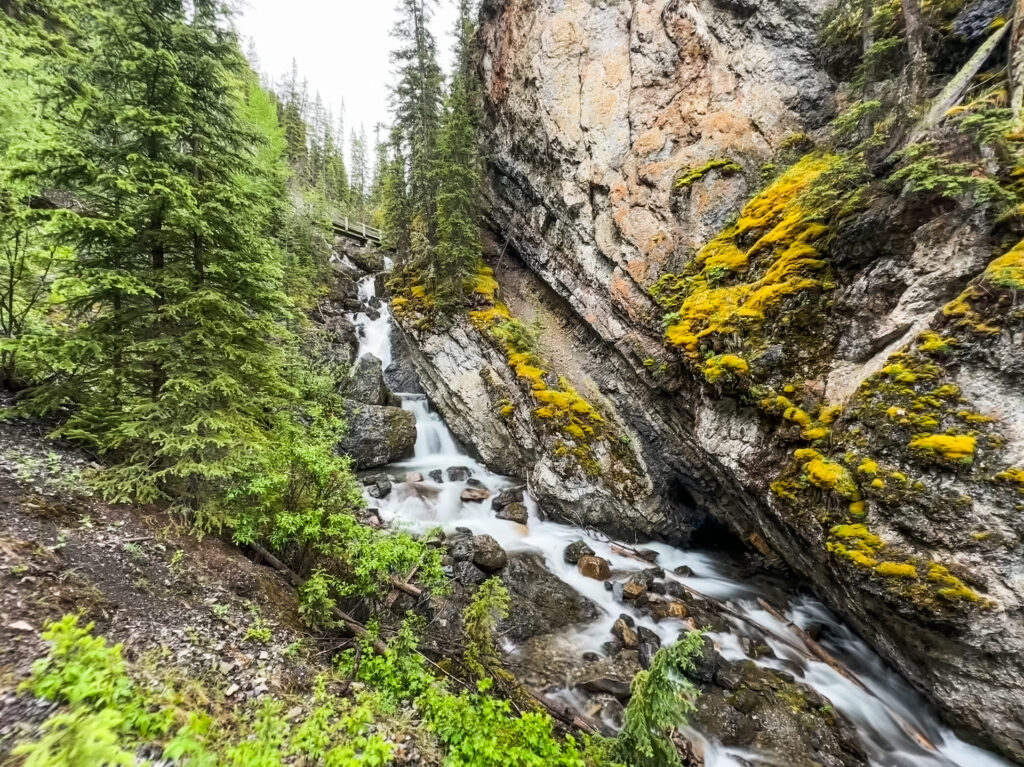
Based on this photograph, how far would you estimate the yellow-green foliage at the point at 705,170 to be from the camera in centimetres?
1257

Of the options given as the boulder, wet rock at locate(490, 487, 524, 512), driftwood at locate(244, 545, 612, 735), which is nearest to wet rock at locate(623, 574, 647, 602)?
driftwood at locate(244, 545, 612, 735)

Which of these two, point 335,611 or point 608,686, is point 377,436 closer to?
point 335,611

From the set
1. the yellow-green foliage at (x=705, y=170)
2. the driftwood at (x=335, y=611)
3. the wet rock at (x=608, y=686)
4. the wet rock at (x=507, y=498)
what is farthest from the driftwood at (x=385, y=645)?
the yellow-green foliage at (x=705, y=170)

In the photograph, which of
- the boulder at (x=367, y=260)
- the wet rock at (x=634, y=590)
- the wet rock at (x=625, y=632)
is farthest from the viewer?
the boulder at (x=367, y=260)

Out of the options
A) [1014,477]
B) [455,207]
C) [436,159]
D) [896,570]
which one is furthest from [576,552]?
[436,159]

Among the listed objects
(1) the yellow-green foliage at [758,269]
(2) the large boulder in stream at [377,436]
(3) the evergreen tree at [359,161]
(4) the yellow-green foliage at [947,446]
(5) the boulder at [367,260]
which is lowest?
(2) the large boulder in stream at [377,436]

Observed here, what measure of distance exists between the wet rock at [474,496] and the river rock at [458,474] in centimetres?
88

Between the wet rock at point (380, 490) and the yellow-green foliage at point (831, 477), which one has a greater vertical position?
the yellow-green foliage at point (831, 477)

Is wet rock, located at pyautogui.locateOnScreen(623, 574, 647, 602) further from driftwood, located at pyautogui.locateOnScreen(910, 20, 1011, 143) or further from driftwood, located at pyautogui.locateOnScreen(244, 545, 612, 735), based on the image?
driftwood, located at pyautogui.locateOnScreen(910, 20, 1011, 143)

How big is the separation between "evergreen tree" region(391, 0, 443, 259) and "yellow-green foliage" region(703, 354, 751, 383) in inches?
523

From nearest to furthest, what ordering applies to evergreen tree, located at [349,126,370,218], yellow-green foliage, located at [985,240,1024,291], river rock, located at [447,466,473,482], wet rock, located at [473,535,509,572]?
1. yellow-green foliage, located at [985,240,1024,291]
2. wet rock, located at [473,535,509,572]
3. river rock, located at [447,466,473,482]
4. evergreen tree, located at [349,126,370,218]

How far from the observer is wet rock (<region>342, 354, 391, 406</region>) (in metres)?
15.5

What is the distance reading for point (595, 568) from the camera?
34.9 feet

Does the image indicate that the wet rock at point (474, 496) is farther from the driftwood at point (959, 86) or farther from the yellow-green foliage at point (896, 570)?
the driftwood at point (959, 86)
